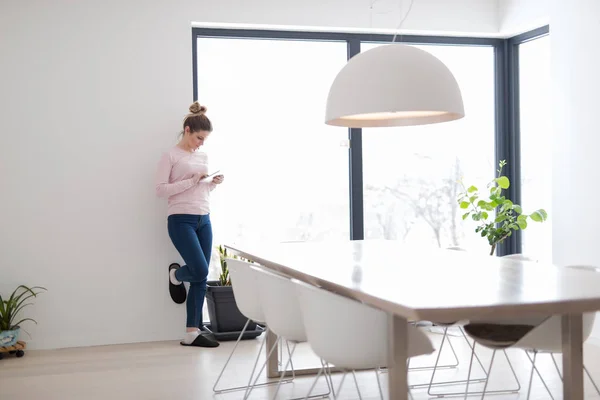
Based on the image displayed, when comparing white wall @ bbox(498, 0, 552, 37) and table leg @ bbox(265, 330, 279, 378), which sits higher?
white wall @ bbox(498, 0, 552, 37)

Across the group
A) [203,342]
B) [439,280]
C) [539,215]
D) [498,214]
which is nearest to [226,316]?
[203,342]

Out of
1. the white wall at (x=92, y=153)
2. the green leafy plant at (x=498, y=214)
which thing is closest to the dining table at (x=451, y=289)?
the white wall at (x=92, y=153)

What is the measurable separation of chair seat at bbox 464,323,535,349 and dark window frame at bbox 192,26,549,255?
2891mm

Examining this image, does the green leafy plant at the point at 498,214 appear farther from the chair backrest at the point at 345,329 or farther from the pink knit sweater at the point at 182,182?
the chair backrest at the point at 345,329

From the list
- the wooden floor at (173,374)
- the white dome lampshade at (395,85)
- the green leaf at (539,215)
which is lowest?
the wooden floor at (173,374)

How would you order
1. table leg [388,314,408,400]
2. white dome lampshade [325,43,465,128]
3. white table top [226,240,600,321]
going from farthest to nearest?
white dome lampshade [325,43,465,128], table leg [388,314,408,400], white table top [226,240,600,321]

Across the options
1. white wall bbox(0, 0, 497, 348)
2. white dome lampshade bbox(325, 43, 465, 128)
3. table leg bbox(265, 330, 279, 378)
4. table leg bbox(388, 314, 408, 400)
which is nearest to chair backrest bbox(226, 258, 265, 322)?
table leg bbox(265, 330, 279, 378)

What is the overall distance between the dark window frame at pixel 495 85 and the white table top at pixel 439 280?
1.98m

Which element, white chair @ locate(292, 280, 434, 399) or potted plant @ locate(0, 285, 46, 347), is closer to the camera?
white chair @ locate(292, 280, 434, 399)

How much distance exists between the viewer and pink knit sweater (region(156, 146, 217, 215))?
5539mm

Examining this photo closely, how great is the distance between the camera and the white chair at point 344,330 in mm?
2738

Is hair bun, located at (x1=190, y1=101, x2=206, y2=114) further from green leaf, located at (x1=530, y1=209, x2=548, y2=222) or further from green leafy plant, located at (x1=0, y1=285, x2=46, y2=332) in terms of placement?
green leaf, located at (x1=530, y1=209, x2=548, y2=222)

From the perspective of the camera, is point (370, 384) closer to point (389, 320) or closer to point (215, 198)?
point (389, 320)

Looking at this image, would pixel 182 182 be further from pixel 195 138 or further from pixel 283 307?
pixel 283 307
